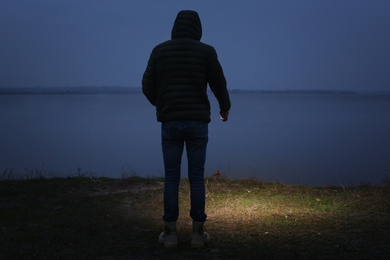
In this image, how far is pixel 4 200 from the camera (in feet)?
21.5

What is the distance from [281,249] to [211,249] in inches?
30.8

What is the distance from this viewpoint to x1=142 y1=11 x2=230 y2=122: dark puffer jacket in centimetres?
395

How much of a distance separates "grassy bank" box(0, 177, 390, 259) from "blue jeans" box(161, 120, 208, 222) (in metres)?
0.51

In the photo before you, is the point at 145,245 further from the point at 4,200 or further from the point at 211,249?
the point at 4,200

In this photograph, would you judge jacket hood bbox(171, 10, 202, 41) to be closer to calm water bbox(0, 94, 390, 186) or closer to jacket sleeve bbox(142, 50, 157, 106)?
jacket sleeve bbox(142, 50, 157, 106)

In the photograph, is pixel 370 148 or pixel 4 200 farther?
pixel 370 148

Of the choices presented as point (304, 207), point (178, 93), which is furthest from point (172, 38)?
point (304, 207)

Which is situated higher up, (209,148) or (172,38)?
(172,38)

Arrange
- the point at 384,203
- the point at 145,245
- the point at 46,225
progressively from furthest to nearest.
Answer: the point at 384,203 < the point at 46,225 < the point at 145,245

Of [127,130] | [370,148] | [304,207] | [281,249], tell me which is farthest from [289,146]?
[281,249]

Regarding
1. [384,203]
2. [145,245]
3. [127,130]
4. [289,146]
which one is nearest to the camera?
[145,245]

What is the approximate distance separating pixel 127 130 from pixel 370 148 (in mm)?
22509

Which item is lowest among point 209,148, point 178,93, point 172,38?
point 209,148

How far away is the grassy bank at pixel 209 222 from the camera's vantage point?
4082 mm
